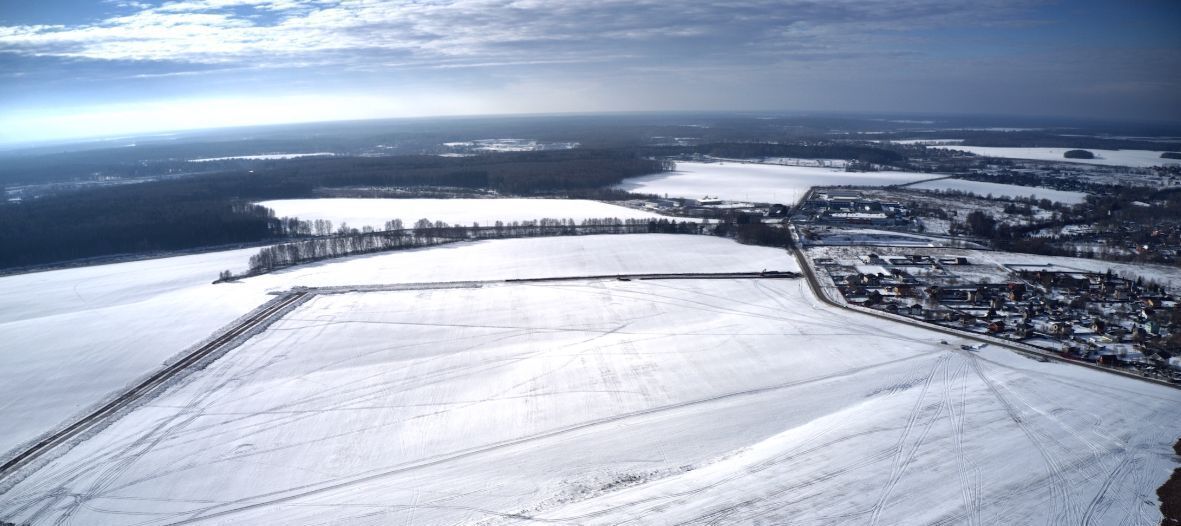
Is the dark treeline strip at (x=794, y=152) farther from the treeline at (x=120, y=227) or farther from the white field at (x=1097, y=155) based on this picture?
the treeline at (x=120, y=227)

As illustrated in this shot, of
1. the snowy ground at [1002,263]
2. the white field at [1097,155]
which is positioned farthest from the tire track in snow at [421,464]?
the white field at [1097,155]

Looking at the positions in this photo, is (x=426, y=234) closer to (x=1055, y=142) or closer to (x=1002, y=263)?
(x=1002, y=263)

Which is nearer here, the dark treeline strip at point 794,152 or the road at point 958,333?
the road at point 958,333

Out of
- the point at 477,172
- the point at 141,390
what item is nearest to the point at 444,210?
the point at 477,172

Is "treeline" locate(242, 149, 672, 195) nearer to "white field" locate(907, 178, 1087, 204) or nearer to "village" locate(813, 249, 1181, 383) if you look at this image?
"white field" locate(907, 178, 1087, 204)

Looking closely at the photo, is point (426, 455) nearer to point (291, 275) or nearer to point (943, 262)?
point (291, 275)

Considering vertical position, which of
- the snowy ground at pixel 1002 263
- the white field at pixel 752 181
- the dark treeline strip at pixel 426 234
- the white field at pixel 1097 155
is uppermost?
the white field at pixel 1097 155
